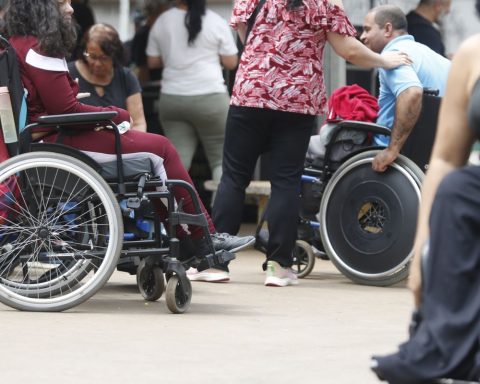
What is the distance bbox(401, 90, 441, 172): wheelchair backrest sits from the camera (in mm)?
7211

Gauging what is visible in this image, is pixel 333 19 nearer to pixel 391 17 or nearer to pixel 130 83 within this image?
pixel 391 17

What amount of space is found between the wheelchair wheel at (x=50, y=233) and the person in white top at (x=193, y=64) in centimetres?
371

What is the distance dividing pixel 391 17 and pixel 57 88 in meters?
2.34

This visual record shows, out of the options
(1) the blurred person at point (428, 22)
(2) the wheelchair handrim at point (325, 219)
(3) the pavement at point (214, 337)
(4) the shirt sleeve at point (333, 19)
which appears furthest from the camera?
(1) the blurred person at point (428, 22)

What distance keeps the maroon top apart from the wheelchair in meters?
1.64

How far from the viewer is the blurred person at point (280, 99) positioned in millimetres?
6891

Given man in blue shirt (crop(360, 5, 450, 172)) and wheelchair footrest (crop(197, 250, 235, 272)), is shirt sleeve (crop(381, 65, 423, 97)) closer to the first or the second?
man in blue shirt (crop(360, 5, 450, 172))

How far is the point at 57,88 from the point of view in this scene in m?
6.00

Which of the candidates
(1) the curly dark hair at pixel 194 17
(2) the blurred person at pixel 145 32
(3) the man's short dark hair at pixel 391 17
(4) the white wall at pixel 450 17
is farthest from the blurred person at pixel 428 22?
(2) the blurred person at pixel 145 32

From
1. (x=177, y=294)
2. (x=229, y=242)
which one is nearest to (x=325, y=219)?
(x=229, y=242)

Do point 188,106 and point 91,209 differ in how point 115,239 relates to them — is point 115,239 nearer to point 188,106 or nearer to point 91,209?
point 91,209

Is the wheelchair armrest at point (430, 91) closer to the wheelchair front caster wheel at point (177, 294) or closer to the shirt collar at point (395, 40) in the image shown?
the shirt collar at point (395, 40)

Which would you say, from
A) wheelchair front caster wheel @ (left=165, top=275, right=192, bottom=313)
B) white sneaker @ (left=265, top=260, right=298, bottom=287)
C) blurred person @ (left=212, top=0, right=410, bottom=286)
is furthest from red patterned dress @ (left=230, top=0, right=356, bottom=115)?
wheelchair front caster wheel @ (left=165, top=275, right=192, bottom=313)

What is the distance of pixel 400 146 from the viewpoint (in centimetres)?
707
